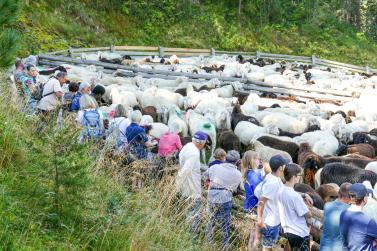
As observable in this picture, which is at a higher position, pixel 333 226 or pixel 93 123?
pixel 93 123

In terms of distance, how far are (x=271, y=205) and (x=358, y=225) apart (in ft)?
5.54

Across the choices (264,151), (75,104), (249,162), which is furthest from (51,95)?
(264,151)

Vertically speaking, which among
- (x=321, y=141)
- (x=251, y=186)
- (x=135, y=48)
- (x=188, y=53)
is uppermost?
(x=251, y=186)

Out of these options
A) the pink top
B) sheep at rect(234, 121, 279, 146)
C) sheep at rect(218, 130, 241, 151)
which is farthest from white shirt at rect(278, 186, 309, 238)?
sheep at rect(234, 121, 279, 146)

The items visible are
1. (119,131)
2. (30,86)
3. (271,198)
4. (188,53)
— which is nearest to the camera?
(271,198)

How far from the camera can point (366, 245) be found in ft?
20.3

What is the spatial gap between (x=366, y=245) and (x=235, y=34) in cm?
3712

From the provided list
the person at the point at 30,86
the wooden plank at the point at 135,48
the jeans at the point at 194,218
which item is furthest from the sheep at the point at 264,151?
the wooden plank at the point at 135,48

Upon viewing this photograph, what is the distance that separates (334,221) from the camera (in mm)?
6805

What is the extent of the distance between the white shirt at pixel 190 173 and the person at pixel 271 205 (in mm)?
1075

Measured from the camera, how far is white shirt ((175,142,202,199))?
27.9 ft

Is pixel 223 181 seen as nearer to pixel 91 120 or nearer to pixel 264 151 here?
pixel 91 120

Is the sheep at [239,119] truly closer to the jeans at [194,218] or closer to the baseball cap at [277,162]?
the jeans at [194,218]

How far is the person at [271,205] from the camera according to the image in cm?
761
